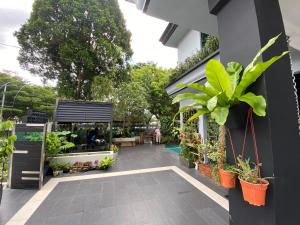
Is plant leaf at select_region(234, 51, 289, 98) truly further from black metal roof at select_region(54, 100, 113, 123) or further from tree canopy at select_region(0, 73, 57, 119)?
tree canopy at select_region(0, 73, 57, 119)

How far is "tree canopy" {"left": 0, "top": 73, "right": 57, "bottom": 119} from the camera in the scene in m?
15.5

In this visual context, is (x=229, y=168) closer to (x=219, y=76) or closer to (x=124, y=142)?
(x=219, y=76)

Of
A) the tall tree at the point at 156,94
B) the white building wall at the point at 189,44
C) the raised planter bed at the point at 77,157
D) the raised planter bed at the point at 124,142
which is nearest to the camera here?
the raised planter bed at the point at 77,157

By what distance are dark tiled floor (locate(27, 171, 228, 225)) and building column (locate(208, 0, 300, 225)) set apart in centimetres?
129

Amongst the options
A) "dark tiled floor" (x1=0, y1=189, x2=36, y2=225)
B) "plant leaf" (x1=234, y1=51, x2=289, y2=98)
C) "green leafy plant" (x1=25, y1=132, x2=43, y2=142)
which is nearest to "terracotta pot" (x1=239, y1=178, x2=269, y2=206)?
"plant leaf" (x1=234, y1=51, x2=289, y2=98)

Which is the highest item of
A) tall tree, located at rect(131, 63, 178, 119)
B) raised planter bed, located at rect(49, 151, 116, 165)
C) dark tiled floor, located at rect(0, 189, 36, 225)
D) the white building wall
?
the white building wall

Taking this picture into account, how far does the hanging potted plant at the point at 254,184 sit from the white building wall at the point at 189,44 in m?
6.13

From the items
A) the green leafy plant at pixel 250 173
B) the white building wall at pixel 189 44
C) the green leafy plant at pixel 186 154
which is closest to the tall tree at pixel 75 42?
the white building wall at pixel 189 44

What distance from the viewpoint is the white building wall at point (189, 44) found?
21.4ft

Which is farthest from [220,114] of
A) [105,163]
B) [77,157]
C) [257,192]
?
[77,157]

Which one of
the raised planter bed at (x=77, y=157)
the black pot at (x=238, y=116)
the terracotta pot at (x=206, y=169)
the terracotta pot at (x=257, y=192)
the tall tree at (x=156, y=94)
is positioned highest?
the tall tree at (x=156, y=94)

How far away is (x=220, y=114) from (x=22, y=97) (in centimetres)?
2038

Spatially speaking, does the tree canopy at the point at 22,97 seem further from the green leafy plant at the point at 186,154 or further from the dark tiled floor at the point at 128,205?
the green leafy plant at the point at 186,154

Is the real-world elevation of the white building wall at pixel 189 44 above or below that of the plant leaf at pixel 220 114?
above
